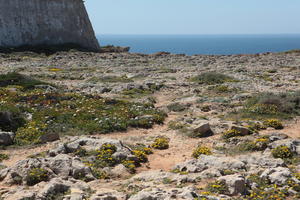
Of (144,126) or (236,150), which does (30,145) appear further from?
(236,150)

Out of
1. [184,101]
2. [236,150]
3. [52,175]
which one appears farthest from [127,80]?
[52,175]

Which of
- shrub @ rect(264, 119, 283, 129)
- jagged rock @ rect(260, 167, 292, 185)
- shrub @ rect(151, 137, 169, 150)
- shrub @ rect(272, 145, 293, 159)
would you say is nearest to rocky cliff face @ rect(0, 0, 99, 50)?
shrub @ rect(151, 137, 169, 150)

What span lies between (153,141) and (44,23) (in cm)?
5848

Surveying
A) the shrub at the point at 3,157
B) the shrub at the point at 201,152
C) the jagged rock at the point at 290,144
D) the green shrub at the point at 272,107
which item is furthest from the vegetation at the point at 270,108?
the shrub at the point at 3,157

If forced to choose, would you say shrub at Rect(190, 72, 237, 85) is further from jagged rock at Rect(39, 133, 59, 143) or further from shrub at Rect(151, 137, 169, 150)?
jagged rock at Rect(39, 133, 59, 143)

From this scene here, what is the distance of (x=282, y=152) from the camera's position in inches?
501

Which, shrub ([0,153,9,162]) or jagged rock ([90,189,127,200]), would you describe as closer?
jagged rock ([90,189,127,200])

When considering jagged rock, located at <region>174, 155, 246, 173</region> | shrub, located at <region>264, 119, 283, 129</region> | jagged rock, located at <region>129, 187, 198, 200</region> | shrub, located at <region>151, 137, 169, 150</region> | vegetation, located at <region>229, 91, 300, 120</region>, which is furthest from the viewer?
vegetation, located at <region>229, 91, 300, 120</region>

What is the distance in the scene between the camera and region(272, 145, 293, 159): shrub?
1268 centimetres

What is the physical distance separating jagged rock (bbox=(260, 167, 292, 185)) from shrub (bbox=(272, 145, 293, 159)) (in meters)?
2.28

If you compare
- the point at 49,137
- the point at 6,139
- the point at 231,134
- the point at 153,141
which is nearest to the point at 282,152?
the point at 231,134

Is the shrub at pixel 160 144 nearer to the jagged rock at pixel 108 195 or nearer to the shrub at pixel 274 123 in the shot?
the shrub at pixel 274 123

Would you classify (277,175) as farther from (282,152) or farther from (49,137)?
(49,137)

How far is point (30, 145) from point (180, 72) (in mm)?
26339
